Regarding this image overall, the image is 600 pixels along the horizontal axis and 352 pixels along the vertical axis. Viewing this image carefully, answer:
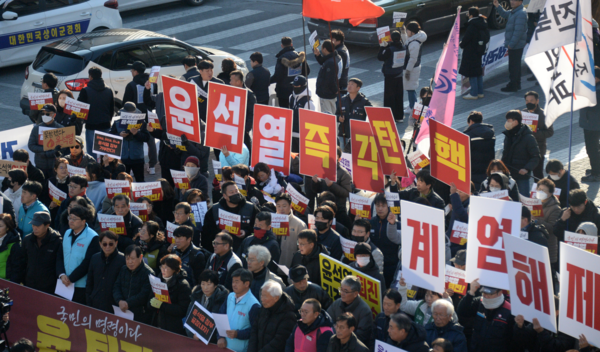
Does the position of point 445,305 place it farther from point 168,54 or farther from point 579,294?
point 168,54

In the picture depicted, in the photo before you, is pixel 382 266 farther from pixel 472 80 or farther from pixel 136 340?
pixel 472 80

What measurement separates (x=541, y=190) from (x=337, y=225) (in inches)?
93.9

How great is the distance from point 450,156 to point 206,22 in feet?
43.6

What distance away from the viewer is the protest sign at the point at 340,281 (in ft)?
22.2

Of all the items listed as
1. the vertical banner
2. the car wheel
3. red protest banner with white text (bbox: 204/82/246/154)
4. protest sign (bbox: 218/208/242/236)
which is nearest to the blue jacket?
the car wheel

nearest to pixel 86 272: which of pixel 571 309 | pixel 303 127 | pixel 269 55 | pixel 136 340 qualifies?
pixel 136 340

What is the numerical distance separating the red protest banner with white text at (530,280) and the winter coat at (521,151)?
3801 mm

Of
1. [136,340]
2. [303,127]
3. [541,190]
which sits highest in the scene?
[303,127]

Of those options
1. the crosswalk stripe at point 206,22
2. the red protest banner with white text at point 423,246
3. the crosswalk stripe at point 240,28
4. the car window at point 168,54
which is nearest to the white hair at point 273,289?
the red protest banner with white text at point 423,246

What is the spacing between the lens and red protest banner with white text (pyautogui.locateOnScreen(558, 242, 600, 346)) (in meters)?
5.51

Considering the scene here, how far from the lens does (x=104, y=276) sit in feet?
24.4

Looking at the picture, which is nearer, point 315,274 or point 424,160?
point 315,274

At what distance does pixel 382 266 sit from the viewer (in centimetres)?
741

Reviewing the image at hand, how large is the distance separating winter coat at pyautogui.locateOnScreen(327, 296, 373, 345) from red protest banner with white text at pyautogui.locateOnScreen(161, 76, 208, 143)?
391 centimetres
